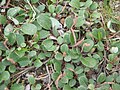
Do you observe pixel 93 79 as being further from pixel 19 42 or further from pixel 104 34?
pixel 19 42

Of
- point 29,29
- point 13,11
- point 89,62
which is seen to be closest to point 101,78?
point 89,62

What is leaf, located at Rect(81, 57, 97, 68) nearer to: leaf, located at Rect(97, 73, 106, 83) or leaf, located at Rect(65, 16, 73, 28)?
leaf, located at Rect(97, 73, 106, 83)

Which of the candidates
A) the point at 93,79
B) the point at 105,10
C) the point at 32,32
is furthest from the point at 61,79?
the point at 105,10

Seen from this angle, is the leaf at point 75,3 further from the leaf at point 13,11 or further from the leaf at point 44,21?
the leaf at point 13,11

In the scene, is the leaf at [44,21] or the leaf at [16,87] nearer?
the leaf at [16,87]

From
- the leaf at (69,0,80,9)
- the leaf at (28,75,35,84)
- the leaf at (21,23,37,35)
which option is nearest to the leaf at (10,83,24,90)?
the leaf at (28,75,35,84)

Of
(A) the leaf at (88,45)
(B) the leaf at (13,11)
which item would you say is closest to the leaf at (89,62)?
(A) the leaf at (88,45)
